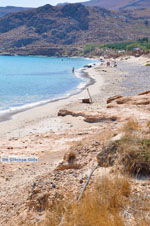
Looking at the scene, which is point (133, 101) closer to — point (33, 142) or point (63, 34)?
point (33, 142)

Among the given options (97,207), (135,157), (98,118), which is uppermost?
(135,157)

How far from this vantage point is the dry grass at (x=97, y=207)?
4.59 metres

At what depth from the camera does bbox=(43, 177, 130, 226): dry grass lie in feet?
15.1

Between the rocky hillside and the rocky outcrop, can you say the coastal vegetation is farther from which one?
the rocky hillside

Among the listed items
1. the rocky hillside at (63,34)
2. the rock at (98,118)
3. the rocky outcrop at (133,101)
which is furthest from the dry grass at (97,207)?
the rocky hillside at (63,34)

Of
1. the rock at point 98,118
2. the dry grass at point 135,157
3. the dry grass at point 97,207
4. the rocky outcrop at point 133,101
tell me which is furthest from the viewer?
the rocky outcrop at point 133,101

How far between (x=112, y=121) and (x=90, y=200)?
31.0 feet

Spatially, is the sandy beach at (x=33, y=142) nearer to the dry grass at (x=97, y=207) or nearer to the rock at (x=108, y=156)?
the rock at (x=108, y=156)

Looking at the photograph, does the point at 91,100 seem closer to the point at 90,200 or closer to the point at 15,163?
the point at 15,163

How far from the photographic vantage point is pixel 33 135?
13.4m

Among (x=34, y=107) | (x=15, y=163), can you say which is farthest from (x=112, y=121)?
(x=34, y=107)

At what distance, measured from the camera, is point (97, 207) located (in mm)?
4910

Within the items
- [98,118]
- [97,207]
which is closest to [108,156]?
[97,207]

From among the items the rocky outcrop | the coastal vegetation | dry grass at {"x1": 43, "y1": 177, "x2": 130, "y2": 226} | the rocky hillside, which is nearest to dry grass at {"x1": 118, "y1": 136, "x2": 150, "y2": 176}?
the coastal vegetation
